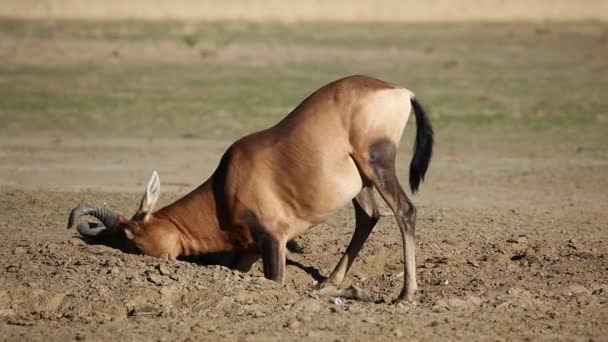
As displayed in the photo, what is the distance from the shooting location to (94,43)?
3181 cm

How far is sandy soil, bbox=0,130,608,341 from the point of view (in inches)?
312

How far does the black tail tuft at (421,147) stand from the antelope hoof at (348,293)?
112 cm

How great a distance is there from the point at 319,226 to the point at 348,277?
5.10 feet

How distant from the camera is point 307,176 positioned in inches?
356

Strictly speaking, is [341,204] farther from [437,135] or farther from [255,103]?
[255,103]

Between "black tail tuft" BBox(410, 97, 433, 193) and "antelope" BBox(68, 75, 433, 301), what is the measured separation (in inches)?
8.9

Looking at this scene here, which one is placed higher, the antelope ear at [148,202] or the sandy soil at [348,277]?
the antelope ear at [148,202]

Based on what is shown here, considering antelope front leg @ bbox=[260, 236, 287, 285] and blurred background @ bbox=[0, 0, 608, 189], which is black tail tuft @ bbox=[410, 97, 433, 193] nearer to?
antelope front leg @ bbox=[260, 236, 287, 285]

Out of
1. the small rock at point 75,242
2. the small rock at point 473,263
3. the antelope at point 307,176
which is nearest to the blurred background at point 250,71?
the small rock at point 75,242

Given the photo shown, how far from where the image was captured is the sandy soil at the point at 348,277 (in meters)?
7.91

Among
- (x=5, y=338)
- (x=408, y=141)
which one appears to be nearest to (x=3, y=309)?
(x=5, y=338)

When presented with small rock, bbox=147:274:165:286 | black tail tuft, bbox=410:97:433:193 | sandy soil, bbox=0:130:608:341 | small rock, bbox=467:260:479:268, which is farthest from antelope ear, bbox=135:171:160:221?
small rock, bbox=467:260:479:268

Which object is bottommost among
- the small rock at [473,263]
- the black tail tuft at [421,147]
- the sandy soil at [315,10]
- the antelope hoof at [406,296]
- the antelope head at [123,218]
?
the sandy soil at [315,10]

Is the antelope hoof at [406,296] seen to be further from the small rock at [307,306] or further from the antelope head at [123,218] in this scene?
the antelope head at [123,218]
